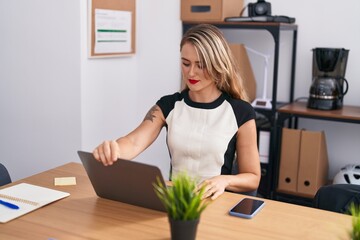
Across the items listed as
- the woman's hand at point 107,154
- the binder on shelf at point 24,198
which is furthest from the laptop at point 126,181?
the binder on shelf at point 24,198

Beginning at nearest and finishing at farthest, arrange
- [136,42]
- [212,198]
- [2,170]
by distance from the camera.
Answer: [212,198] < [2,170] < [136,42]

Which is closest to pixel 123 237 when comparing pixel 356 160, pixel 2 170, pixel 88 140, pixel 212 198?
pixel 212 198

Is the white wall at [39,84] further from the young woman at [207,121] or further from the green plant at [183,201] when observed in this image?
the green plant at [183,201]

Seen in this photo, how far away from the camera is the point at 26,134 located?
3.12 m

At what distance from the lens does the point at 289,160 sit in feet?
9.81

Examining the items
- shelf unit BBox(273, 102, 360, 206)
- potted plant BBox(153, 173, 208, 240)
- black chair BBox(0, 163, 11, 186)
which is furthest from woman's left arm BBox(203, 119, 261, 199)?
shelf unit BBox(273, 102, 360, 206)

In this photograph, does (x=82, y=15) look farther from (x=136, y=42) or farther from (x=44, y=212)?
(x=44, y=212)

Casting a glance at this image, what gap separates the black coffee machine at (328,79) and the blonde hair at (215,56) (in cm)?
114

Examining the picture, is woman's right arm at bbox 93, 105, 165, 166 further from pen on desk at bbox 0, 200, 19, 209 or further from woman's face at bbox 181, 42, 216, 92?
pen on desk at bbox 0, 200, 19, 209

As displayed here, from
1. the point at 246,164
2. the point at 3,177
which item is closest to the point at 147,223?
the point at 246,164

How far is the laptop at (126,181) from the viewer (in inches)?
51.4

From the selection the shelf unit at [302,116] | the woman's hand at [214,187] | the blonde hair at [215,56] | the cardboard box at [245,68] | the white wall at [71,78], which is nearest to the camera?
the woman's hand at [214,187]

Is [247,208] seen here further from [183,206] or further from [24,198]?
[24,198]

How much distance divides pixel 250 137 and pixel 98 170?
0.70m
